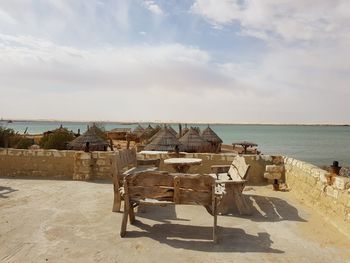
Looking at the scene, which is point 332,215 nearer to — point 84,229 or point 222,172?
point 222,172

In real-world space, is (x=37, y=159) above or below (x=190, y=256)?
above


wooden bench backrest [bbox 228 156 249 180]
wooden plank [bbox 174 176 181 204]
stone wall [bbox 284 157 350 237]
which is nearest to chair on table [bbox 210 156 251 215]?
wooden bench backrest [bbox 228 156 249 180]

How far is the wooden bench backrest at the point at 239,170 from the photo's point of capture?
649 cm

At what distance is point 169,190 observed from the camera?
4938 mm

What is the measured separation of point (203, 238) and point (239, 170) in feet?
7.93

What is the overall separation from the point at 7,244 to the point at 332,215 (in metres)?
4.92

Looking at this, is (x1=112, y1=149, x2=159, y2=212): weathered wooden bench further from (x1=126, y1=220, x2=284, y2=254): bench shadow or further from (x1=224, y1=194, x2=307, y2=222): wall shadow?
(x1=224, y1=194, x2=307, y2=222): wall shadow

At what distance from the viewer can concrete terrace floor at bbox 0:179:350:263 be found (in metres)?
4.23

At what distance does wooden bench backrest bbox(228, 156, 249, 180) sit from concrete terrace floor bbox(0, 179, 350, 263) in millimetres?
693

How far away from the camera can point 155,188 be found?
495 cm

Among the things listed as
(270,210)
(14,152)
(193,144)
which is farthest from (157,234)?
(193,144)

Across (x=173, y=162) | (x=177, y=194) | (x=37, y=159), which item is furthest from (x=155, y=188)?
(x=37, y=159)

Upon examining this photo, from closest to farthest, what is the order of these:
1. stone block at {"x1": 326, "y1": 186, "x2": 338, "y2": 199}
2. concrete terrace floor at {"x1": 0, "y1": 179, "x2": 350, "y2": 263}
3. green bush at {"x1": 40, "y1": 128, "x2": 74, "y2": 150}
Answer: concrete terrace floor at {"x1": 0, "y1": 179, "x2": 350, "y2": 263} < stone block at {"x1": 326, "y1": 186, "x2": 338, "y2": 199} < green bush at {"x1": 40, "y1": 128, "x2": 74, "y2": 150}

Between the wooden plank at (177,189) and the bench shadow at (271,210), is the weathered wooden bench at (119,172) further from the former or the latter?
the bench shadow at (271,210)
